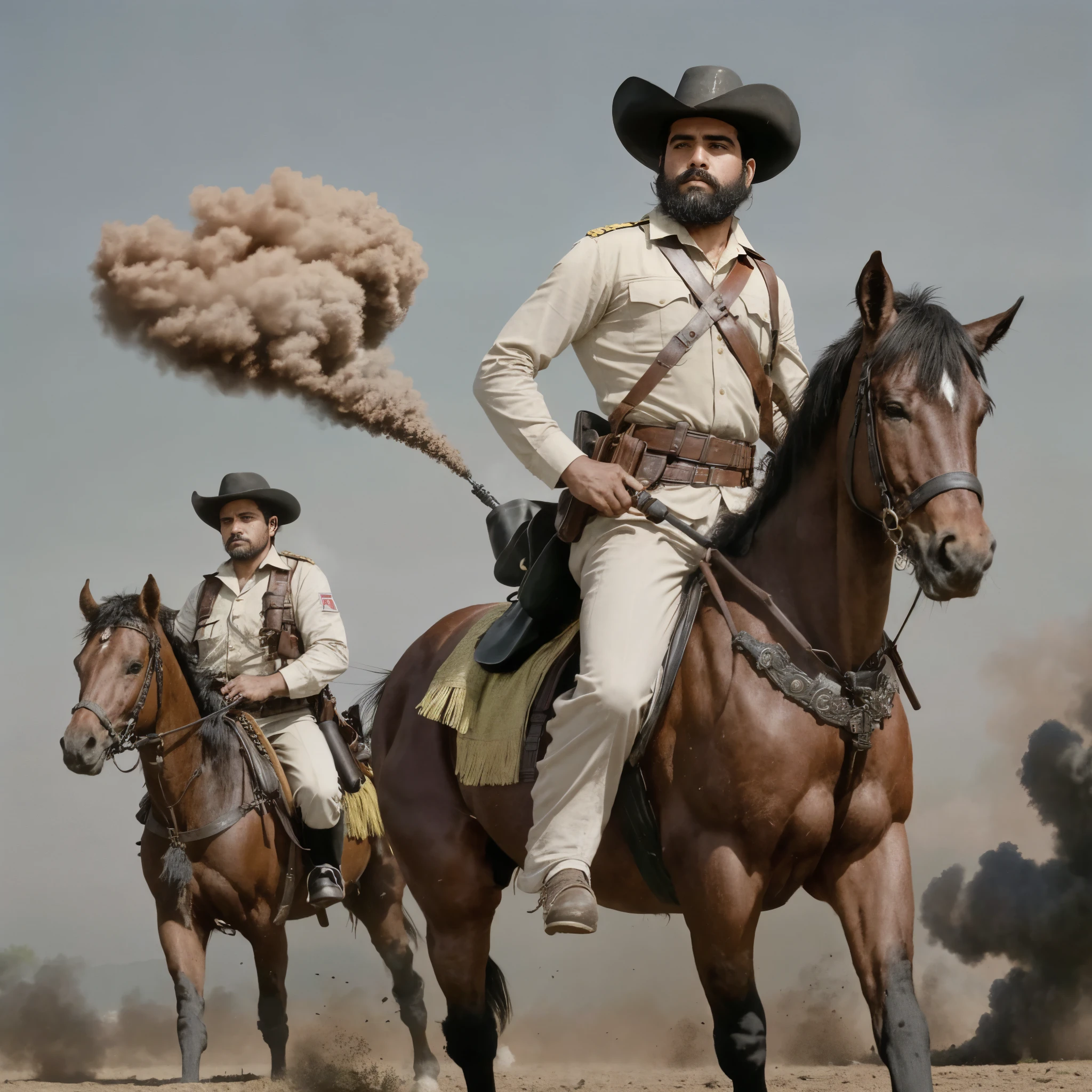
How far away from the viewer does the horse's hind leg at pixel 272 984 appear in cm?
848

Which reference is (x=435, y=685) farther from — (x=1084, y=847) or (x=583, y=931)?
(x=1084, y=847)

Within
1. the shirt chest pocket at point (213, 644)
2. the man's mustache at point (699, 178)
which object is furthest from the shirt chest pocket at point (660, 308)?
the shirt chest pocket at point (213, 644)

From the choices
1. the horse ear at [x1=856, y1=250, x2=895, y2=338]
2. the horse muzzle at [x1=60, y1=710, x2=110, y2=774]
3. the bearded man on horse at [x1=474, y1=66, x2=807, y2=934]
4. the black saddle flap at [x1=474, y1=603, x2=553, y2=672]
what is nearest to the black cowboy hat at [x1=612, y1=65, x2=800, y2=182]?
the bearded man on horse at [x1=474, y1=66, x2=807, y2=934]

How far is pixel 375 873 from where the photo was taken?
9547 mm

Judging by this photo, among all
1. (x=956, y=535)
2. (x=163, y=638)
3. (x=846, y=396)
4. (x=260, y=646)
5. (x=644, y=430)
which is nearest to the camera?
(x=956, y=535)

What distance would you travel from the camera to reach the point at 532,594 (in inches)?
198

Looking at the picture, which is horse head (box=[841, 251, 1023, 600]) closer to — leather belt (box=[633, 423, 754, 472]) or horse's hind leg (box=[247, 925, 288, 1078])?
leather belt (box=[633, 423, 754, 472])

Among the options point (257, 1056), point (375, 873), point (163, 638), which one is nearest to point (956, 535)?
point (163, 638)

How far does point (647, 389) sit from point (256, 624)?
4.86 meters

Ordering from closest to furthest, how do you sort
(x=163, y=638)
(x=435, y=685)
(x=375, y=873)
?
1. (x=435, y=685)
2. (x=163, y=638)
3. (x=375, y=873)

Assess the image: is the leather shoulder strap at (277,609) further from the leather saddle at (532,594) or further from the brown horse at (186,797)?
the leather saddle at (532,594)

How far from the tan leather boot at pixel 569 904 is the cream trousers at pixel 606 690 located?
5 cm

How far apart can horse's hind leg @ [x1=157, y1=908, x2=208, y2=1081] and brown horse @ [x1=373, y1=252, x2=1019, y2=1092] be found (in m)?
4.20

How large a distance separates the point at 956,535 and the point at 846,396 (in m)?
0.76
